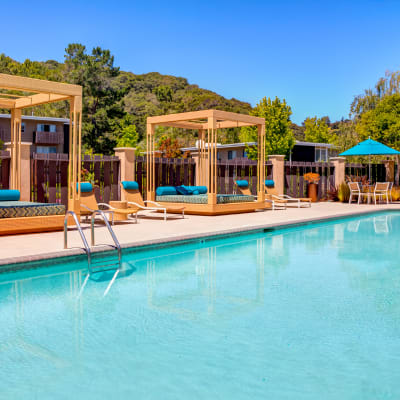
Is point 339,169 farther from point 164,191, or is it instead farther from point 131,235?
point 131,235

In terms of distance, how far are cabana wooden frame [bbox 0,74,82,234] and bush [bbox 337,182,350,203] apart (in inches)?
479

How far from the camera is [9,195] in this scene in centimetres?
1014

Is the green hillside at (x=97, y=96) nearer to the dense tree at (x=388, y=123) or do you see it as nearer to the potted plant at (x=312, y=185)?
the potted plant at (x=312, y=185)

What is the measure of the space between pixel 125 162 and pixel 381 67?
34.4 metres

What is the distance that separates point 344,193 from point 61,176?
11.5 metres

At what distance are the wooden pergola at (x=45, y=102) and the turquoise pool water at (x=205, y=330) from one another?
3.05 m

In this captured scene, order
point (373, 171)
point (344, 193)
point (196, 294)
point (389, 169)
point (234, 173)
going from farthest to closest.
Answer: point (373, 171) → point (389, 169) → point (344, 193) → point (234, 173) → point (196, 294)

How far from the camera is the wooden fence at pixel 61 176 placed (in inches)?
473

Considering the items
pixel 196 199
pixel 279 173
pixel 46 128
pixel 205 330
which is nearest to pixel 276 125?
pixel 46 128

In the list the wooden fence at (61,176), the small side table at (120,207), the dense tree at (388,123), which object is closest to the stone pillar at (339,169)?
the dense tree at (388,123)

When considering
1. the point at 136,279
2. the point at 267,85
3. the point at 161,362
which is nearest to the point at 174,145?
the point at 267,85

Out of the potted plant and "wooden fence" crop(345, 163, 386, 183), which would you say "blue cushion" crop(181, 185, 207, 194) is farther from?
"wooden fence" crop(345, 163, 386, 183)

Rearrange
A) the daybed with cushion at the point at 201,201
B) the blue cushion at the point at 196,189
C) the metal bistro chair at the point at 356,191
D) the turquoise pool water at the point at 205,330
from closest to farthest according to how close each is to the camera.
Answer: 1. the turquoise pool water at the point at 205,330
2. the daybed with cushion at the point at 201,201
3. the blue cushion at the point at 196,189
4. the metal bistro chair at the point at 356,191

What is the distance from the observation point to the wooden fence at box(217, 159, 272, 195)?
699 inches
